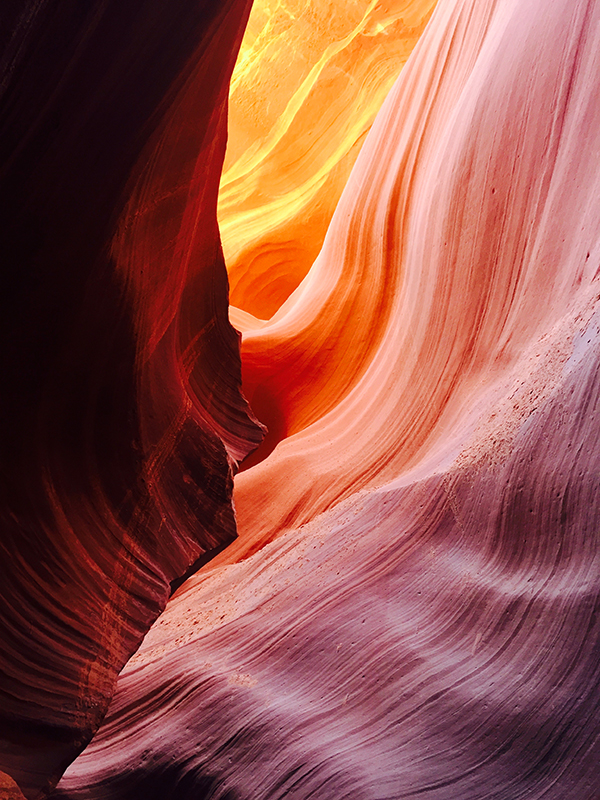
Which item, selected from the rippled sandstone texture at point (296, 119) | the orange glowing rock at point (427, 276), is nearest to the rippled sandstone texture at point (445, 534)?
the orange glowing rock at point (427, 276)

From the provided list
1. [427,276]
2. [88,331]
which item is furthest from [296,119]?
[88,331]

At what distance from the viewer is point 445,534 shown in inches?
38.8

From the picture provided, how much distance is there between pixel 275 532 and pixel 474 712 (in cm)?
70

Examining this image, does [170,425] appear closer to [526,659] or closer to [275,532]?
[275,532]

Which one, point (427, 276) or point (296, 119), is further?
point (296, 119)

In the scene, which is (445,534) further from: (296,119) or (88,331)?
(296,119)

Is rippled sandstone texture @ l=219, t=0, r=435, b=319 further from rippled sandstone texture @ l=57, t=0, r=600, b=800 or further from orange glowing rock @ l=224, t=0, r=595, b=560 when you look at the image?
rippled sandstone texture @ l=57, t=0, r=600, b=800

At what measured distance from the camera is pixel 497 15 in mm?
1617

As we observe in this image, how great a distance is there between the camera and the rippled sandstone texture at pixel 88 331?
697mm

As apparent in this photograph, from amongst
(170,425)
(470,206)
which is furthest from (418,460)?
(470,206)

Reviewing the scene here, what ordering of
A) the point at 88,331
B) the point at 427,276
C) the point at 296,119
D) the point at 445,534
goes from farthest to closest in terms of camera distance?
the point at 296,119
the point at 427,276
the point at 445,534
the point at 88,331

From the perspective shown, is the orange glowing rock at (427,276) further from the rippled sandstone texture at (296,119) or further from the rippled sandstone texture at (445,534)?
the rippled sandstone texture at (296,119)

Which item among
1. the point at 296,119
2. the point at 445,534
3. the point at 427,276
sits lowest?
Answer: the point at 445,534

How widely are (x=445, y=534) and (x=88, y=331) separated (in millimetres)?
646
